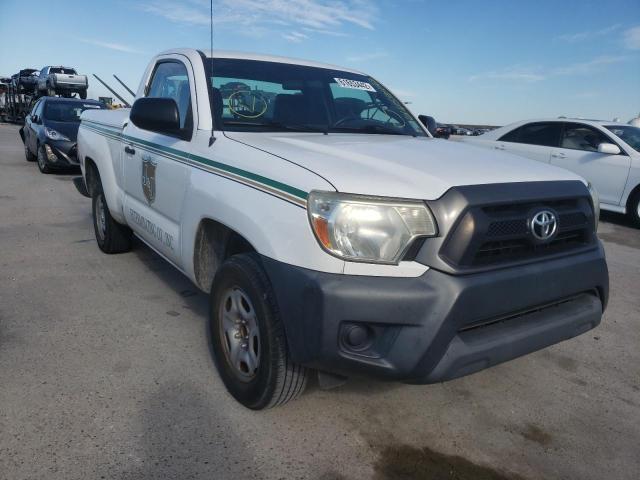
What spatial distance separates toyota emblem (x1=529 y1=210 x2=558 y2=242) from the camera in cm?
222

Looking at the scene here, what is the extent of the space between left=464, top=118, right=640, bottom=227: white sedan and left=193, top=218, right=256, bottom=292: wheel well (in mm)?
7132

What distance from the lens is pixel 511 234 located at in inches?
85.4

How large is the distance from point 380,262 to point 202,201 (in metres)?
1.20

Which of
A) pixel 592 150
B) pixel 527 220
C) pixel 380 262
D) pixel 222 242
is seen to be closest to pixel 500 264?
pixel 527 220

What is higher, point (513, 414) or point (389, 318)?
point (389, 318)

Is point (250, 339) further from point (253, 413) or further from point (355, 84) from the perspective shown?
point (355, 84)

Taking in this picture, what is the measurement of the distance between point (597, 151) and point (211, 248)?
752 cm

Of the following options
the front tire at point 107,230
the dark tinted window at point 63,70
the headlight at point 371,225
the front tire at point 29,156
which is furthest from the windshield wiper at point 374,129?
the dark tinted window at point 63,70

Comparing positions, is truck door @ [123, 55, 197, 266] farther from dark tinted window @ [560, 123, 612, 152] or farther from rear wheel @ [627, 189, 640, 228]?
rear wheel @ [627, 189, 640, 228]

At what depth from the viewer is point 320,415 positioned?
8.58ft

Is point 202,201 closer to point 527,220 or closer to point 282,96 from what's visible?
point 282,96

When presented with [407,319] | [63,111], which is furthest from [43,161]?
[407,319]

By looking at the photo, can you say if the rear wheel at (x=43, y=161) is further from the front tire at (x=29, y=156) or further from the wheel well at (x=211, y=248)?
the wheel well at (x=211, y=248)

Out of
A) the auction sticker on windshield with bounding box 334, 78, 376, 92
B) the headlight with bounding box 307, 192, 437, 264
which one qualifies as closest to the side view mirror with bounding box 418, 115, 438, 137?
the auction sticker on windshield with bounding box 334, 78, 376, 92
